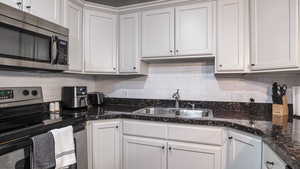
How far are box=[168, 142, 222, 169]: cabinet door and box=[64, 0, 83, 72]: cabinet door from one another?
138cm

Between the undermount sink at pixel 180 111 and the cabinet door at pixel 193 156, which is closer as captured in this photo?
the cabinet door at pixel 193 156

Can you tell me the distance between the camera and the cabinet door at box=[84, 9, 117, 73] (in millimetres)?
2359

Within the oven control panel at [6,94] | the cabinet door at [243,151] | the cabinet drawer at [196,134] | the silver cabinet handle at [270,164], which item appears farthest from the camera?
the cabinet drawer at [196,134]

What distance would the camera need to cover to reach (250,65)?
6.34 feet

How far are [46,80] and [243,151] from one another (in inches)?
81.4

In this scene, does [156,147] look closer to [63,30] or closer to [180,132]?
[180,132]

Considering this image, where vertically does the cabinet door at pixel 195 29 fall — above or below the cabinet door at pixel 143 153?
above

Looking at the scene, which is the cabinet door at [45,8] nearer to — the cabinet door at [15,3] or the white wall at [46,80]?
the cabinet door at [15,3]

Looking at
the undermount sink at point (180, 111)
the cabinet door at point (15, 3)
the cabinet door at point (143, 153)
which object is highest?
the cabinet door at point (15, 3)

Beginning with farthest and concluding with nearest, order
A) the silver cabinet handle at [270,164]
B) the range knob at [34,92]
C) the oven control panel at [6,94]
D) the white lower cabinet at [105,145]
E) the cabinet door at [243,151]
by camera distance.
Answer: the white lower cabinet at [105,145], the range knob at [34,92], the oven control panel at [6,94], the cabinet door at [243,151], the silver cabinet handle at [270,164]

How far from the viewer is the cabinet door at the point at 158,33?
2.27 metres

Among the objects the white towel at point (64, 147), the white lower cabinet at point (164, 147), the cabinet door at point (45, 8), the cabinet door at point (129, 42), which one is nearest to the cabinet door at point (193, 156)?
the white lower cabinet at point (164, 147)

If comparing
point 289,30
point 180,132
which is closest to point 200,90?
point 180,132

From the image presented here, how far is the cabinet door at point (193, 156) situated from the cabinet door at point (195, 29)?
1.02m
